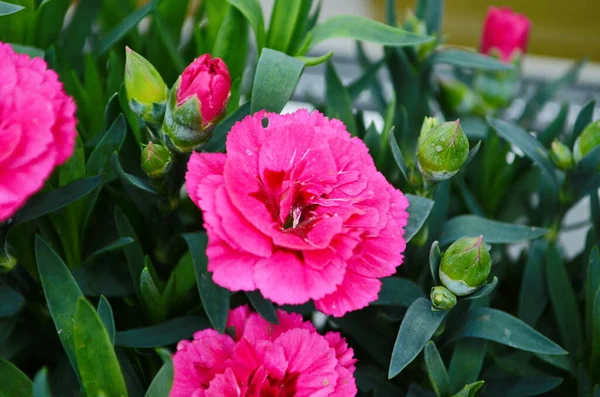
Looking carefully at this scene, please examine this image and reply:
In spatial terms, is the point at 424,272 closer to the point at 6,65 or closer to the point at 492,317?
the point at 492,317

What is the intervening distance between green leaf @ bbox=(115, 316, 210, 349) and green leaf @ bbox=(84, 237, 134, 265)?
0.05 metres

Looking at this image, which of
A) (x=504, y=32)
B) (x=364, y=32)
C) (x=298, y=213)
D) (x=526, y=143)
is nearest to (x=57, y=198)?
(x=298, y=213)

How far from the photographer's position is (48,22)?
20.4 inches

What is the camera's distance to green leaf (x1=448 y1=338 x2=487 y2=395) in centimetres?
44

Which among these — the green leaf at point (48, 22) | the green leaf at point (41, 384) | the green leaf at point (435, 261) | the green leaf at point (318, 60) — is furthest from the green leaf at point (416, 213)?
the green leaf at point (48, 22)

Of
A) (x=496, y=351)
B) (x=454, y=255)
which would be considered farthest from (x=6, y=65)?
(x=496, y=351)

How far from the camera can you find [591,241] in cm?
55

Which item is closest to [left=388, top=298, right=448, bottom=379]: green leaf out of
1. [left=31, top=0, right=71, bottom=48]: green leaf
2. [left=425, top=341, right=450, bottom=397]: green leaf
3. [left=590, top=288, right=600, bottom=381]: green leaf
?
[left=425, top=341, right=450, bottom=397]: green leaf

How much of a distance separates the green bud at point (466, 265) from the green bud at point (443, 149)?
5cm

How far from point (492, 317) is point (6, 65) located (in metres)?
0.34

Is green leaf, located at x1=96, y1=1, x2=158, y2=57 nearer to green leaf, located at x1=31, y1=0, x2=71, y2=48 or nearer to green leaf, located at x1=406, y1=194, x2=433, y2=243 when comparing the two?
green leaf, located at x1=31, y1=0, x2=71, y2=48

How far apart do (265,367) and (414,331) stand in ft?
0.32

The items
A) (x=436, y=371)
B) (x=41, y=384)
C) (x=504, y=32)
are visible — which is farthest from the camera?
(x=504, y=32)

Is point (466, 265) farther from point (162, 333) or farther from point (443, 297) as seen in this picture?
point (162, 333)
